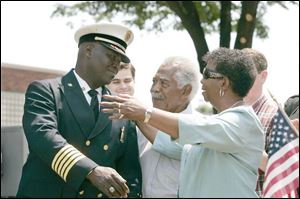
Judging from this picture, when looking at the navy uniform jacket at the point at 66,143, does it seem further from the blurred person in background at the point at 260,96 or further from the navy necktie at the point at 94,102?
the blurred person in background at the point at 260,96

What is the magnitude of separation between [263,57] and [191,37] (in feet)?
26.0

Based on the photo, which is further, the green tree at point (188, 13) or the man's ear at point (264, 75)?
the green tree at point (188, 13)

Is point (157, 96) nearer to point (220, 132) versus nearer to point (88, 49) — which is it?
point (88, 49)

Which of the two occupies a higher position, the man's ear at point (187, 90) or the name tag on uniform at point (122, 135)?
the man's ear at point (187, 90)

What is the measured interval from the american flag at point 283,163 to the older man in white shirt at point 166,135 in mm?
1212

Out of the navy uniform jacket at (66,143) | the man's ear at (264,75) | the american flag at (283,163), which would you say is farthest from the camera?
the man's ear at (264,75)

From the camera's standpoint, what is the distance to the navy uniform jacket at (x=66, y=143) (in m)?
4.65

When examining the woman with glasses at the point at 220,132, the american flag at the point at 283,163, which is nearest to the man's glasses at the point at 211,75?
the woman with glasses at the point at 220,132

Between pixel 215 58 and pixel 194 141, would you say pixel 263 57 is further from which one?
pixel 194 141

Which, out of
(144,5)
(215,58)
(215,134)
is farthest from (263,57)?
(144,5)

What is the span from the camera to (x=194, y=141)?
4250 mm

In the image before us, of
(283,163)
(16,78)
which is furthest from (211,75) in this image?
(16,78)

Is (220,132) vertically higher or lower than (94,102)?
lower

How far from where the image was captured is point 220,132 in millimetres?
4234
